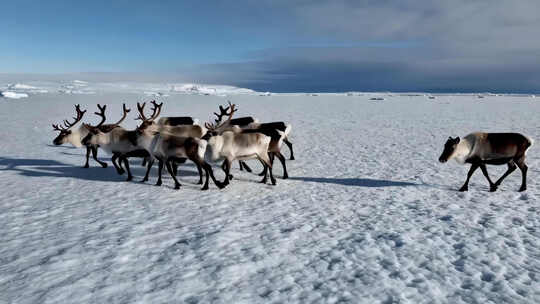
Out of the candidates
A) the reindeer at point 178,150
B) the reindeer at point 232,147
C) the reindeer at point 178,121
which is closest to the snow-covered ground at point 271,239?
the reindeer at point 178,150

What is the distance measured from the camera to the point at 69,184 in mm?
8062

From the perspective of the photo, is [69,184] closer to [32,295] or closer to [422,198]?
[32,295]

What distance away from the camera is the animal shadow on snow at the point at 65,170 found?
8.87 m

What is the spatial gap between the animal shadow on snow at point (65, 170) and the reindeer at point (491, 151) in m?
6.04

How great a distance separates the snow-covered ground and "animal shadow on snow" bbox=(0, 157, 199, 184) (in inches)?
3.9

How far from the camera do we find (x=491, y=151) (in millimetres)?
7363

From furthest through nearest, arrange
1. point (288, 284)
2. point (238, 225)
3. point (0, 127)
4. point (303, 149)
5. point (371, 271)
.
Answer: point (0, 127)
point (303, 149)
point (238, 225)
point (371, 271)
point (288, 284)

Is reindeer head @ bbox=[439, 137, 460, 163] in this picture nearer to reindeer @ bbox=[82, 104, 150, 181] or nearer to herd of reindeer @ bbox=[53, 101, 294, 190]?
herd of reindeer @ bbox=[53, 101, 294, 190]

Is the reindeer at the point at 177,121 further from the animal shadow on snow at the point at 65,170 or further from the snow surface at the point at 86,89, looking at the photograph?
the snow surface at the point at 86,89

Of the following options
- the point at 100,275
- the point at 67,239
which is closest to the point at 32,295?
the point at 100,275

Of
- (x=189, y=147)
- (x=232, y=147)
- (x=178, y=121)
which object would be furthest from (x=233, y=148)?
(x=178, y=121)

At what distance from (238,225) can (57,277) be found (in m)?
2.48

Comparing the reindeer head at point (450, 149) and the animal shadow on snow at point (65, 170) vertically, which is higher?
the reindeer head at point (450, 149)

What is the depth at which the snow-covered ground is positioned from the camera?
3.74m
